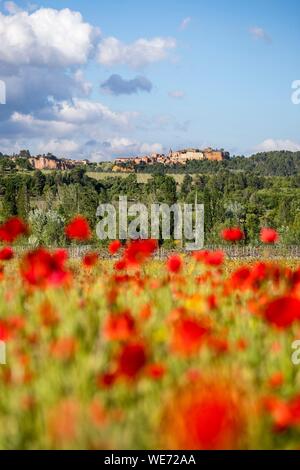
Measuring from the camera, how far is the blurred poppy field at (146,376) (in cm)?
188

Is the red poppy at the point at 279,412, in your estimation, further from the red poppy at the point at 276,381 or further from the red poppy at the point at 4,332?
the red poppy at the point at 4,332

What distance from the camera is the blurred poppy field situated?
1.88m

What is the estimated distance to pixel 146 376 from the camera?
7.32ft

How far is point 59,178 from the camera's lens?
11788 cm

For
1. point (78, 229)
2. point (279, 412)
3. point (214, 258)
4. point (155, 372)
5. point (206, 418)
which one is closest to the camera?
point (206, 418)

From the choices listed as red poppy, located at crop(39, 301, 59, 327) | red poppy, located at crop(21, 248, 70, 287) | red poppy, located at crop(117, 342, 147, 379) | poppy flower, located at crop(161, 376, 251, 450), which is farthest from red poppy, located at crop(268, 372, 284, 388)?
red poppy, located at crop(21, 248, 70, 287)

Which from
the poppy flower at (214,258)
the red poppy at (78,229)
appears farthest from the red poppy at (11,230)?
the poppy flower at (214,258)

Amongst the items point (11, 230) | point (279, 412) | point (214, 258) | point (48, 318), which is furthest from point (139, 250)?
point (279, 412)

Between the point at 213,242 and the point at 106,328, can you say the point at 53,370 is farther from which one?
the point at 213,242

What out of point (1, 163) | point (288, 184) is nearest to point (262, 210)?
point (288, 184)

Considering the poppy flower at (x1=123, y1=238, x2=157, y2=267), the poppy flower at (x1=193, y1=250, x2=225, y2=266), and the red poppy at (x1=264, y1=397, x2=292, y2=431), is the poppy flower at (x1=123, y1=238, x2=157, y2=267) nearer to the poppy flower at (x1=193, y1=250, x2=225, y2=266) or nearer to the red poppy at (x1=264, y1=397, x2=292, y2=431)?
the poppy flower at (x1=193, y1=250, x2=225, y2=266)

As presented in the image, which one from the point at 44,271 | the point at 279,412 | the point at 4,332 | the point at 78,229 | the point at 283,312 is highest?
the point at 78,229

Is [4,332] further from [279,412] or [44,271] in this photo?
[279,412]

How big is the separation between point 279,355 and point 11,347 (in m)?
1.24
